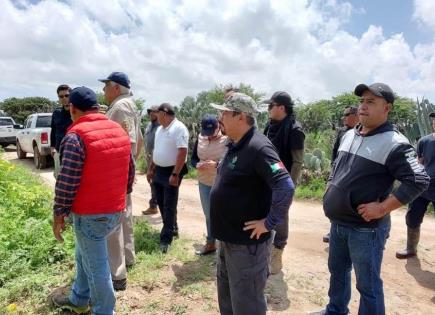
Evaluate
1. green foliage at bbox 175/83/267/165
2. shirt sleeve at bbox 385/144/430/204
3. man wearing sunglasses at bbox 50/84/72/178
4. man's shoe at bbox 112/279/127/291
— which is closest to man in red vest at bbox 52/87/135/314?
man's shoe at bbox 112/279/127/291

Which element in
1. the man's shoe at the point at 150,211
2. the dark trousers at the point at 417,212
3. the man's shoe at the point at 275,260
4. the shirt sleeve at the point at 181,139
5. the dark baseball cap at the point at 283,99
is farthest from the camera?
the man's shoe at the point at 150,211

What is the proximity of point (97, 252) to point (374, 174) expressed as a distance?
2137 mm

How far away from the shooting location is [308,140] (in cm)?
1220

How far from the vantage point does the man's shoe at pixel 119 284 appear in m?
4.01

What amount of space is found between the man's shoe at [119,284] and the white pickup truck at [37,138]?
10.1 meters

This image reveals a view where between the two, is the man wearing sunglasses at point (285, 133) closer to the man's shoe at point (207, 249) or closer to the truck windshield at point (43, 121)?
the man's shoe at point (207, 249)

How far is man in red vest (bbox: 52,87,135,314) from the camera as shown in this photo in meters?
2.92

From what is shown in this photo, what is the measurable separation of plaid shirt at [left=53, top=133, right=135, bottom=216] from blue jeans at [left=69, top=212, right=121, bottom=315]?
0.19 meters

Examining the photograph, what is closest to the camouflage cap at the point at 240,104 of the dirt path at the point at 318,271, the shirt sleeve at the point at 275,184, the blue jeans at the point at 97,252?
the shirt sleeve at the point at 275,184

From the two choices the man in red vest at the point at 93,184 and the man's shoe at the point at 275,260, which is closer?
the man in red vest at the point at 93,184

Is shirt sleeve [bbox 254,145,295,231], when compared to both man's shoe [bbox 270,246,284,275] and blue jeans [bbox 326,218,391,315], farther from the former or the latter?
man's shoe [bbox 270,246,284,275]

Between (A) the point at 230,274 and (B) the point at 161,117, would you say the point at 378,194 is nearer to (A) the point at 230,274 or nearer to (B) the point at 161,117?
(A) the point at 230,274

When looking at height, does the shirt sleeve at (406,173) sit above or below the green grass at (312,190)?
above

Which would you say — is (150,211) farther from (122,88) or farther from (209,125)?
(122,88)
